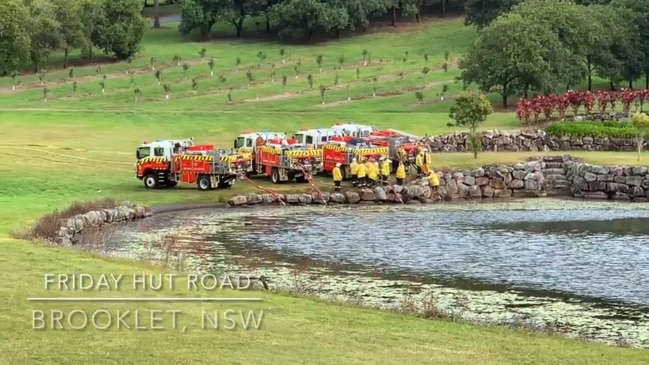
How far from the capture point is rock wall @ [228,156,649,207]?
5128cm

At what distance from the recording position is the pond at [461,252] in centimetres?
2983

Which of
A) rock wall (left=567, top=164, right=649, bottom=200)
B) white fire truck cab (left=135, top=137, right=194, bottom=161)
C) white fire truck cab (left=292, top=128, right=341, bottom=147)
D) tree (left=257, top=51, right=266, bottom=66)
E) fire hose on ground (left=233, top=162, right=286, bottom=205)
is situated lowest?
rock wall (left=567, top=164, right=649, bottom=200)

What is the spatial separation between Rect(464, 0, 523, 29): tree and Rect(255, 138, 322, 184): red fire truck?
54415mm

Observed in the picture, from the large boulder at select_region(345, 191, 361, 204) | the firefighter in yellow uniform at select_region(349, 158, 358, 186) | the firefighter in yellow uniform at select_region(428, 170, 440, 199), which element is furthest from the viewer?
the firefighter in yellow uniform at select_region(428, 170, 440, 199)

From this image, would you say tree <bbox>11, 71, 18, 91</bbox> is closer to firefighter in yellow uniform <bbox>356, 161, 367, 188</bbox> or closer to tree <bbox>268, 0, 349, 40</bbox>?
tree <bbox>268, 0, 349, 40</bbox>

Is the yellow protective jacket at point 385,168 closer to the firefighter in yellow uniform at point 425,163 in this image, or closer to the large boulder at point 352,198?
the firefighter in yellow uniform at point 425,163

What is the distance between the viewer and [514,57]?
Answer: 7856 cm

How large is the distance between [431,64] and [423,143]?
136ft

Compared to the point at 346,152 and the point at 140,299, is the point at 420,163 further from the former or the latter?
the point at 140,299

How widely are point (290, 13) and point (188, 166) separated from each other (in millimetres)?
58058

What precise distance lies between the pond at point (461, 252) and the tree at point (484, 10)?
5601 centimetres

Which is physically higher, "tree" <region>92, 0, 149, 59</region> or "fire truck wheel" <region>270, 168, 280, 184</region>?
"tree" <region>92, 0, 149, 59</region>

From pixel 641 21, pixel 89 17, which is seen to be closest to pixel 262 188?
pixel 641 21

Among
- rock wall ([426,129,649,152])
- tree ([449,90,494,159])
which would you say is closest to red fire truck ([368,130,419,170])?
tree ([449,90,494,159])
